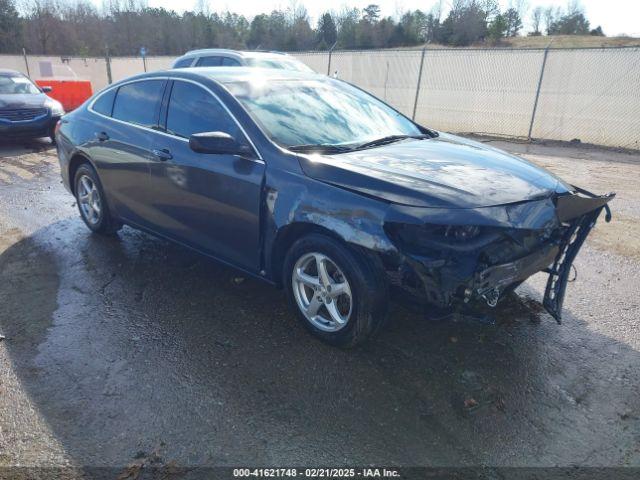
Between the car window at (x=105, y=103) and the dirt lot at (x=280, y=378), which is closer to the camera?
the dirt lot at (x=280, y=378)

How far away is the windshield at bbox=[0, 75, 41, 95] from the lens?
11318 millimetres

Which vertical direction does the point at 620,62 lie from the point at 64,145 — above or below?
above

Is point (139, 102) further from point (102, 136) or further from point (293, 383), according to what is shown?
point (293, 383)

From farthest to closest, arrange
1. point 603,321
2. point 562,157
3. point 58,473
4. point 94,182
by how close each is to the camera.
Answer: point 562,157, point 94,182, point 603,321, point 58,473

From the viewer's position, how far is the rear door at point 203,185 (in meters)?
3.51

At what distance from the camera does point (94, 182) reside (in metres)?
5.14

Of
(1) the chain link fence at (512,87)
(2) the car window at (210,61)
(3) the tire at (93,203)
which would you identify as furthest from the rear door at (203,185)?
(1) the chain link fence at (512,87)

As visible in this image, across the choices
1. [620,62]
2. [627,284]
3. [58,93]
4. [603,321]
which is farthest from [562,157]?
[58,93]

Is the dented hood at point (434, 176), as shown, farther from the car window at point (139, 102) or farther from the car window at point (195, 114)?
the car window at point (139, 102)

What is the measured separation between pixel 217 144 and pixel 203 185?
482mm

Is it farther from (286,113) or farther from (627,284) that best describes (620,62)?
(286,113)

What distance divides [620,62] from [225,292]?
11.9m

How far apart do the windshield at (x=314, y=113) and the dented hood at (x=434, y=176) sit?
32 centimetres

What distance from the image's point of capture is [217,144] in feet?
11.1
